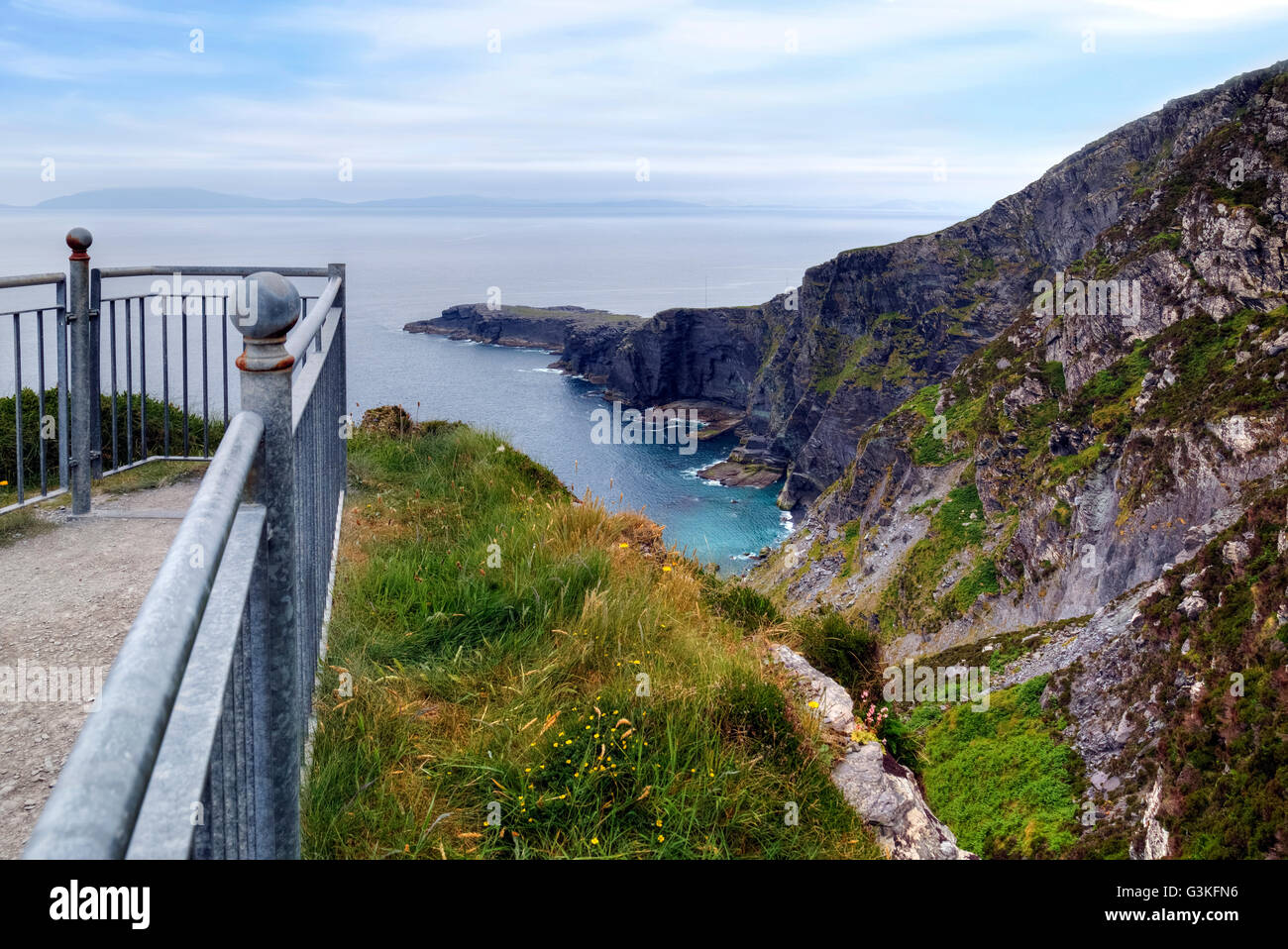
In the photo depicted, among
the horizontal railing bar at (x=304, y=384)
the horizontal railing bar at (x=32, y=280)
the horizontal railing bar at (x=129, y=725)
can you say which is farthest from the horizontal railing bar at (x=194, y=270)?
the horizontal railing bar at (x=129, y=725)

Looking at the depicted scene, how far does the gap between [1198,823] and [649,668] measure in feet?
47.5

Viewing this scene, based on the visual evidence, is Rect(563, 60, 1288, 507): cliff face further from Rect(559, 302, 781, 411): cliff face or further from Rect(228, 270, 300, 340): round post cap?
Rect(228, 270, 300, 340): round post cap

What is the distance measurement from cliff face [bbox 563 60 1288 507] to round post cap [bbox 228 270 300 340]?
83.8 meters

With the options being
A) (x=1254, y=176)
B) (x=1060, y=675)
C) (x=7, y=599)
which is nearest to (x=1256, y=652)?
(x=1060, y=675)

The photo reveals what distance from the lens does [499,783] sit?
4.21m

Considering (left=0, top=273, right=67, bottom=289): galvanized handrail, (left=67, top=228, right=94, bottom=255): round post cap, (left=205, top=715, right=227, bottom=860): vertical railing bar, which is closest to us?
(left=205, top=715, right=227, bottom=860): vertical railing bar

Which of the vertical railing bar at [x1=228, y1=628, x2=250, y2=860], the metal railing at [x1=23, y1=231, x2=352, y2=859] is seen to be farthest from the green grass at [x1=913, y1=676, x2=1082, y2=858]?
the vertical railing bar at [x1=228, y1=628, x2=250, y2=860]

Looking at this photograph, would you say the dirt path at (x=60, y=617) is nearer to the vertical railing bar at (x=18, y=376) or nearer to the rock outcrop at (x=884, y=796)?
the vertical railing bar at (x=18, y=376)

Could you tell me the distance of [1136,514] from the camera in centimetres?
3350

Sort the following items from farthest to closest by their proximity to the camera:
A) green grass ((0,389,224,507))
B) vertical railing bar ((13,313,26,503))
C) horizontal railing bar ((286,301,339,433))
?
green grass ((0,389,224,507)), vertical railing bar ((13,313,26,503)), horizontal railing bar ((286,301,339,433))

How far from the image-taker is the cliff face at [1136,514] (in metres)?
19.0

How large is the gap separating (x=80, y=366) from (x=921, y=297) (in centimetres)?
11656

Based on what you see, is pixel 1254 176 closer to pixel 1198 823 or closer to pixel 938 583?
pixel 938 583

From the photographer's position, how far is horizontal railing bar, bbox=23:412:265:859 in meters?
1.19
